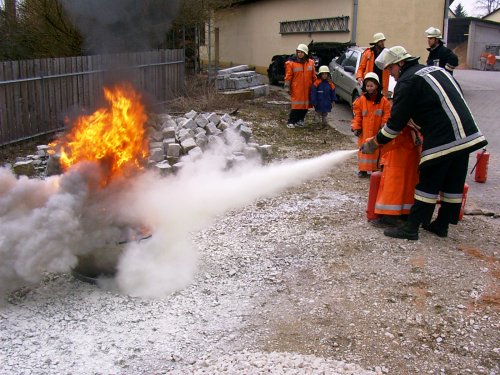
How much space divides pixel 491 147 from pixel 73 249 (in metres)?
8.81

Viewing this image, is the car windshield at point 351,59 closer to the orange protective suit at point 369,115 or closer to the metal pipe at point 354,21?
the metal pipe at point 354,21

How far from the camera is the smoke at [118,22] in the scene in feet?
13.5

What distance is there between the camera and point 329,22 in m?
18.0

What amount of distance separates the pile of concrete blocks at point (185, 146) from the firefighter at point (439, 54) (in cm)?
369

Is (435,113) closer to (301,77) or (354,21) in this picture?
(301,77)

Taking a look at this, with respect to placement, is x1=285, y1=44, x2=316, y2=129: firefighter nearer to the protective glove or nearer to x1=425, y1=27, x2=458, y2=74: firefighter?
x1=425, y1=27, x2=458, y2=74: firefighter

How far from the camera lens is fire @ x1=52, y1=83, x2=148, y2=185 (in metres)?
4.44

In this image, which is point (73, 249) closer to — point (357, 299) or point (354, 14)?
point (357, 299)

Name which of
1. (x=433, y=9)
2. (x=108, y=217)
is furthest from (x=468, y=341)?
(x=433, y=9)

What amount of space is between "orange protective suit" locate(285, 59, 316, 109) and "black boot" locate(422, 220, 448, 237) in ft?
20.1

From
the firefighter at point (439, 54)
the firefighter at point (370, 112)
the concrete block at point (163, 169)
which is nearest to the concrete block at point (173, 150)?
the concrete block at point (163, 169)

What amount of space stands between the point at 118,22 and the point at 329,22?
1500cm

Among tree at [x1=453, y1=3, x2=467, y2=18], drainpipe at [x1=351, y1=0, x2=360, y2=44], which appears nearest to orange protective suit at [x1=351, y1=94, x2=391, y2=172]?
drainpipe at [x1=351, y1=0, x2=360, y2=44]

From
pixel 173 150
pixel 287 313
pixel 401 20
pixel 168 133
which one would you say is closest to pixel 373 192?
pixel 287 313
